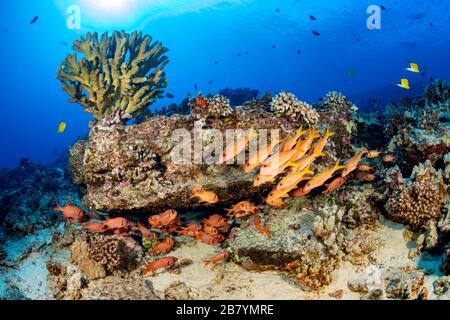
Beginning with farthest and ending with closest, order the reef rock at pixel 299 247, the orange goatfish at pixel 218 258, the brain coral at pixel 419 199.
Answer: the orange goatfish at pixel 218 258 → the brain coral at pixel 419 199 → the reef rock at pixel 299 247

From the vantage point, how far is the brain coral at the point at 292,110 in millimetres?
7035

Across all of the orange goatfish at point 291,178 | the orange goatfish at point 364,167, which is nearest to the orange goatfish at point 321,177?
the orange goatfish at point 291,178

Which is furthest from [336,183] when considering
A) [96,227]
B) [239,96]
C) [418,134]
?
[239,96]

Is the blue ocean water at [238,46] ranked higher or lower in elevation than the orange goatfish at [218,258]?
higher

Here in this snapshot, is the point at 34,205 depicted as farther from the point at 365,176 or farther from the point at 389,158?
the point at 389,158

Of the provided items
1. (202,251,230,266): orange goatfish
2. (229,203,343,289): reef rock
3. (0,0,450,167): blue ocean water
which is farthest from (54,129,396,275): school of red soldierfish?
(0,0,450,167): blue ocean water

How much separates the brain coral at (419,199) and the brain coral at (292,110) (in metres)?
2.54

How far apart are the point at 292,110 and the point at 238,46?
282 ft

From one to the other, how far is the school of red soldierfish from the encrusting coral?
2.71 m

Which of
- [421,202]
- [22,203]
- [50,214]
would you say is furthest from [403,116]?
[22,203]

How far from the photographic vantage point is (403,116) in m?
7.85

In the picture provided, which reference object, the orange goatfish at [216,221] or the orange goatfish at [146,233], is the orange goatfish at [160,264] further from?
the orange goatfish at [216,221]

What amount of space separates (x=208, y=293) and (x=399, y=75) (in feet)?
A: 307

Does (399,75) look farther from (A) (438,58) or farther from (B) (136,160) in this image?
(B) (136,160)
